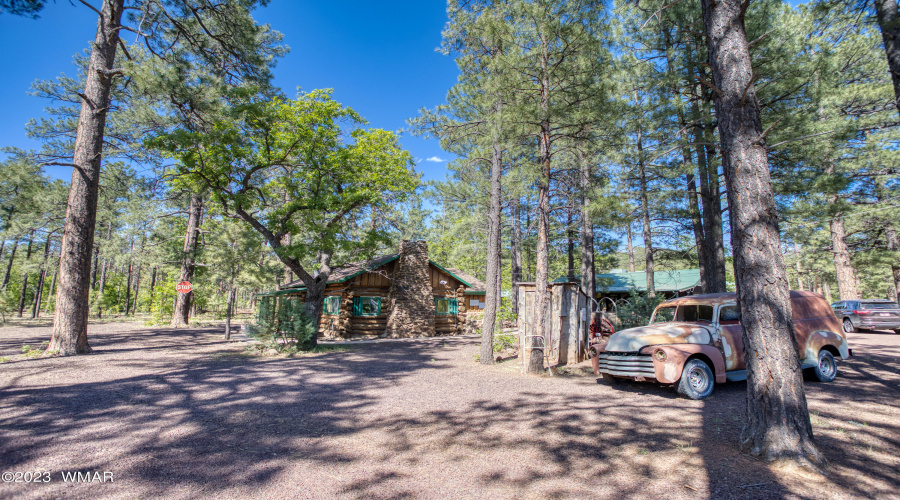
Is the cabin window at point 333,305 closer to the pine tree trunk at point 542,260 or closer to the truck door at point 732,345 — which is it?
the pine tree trunk at point 542,260

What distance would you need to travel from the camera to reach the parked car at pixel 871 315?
15938 mm

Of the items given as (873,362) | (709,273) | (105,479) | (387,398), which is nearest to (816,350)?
(873,362)

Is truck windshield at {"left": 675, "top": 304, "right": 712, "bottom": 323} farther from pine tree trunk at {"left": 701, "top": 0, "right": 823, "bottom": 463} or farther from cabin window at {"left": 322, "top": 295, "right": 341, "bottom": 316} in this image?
cabin window at {"left": 322, "top": 295, "right": 341, "bottom": 316}

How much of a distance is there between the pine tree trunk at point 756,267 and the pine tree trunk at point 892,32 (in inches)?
138

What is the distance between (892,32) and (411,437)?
9400 mm

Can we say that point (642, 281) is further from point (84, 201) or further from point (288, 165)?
point (84, 201)

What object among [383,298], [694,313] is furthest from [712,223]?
[383,298]

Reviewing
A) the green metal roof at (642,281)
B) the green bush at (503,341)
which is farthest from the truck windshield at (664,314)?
the green metal roof at (642,281)

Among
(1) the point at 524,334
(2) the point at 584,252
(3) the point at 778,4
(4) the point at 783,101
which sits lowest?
(1) the point at 524,334

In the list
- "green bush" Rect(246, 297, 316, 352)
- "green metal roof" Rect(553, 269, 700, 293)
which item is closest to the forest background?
"green bush" Rect(246, 297, 316, 352)

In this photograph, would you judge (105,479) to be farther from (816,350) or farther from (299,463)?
A: (816,350)

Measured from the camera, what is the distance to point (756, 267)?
393 centimetres

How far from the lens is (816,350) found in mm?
6895

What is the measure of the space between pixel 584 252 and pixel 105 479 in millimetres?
18767
